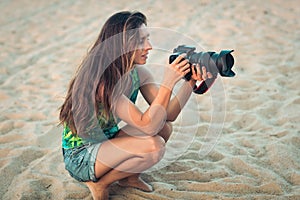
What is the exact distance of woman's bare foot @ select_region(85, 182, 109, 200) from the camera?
2150 millimetres

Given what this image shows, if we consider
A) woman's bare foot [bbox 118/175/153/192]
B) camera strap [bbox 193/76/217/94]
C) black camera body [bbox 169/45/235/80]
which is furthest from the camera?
woman's bare foot [bbox 118/175/153/192]

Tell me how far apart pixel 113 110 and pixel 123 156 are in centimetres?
24

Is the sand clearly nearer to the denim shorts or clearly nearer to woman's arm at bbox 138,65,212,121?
the denim shorts

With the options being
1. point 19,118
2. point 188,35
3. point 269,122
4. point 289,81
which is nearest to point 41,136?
point 19,118

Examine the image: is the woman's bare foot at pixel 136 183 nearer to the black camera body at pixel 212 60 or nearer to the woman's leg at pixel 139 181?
the woman's leg at pixel 139 181

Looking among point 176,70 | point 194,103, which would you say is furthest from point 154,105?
point 194,103

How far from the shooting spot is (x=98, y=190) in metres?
2.16

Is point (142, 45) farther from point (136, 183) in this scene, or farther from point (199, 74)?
point (136, 183)

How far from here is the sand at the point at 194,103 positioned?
2375mm

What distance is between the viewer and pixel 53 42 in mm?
4910

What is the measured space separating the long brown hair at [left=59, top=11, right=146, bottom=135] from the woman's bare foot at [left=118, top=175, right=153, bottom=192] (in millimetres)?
455

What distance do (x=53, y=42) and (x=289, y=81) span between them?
2772mm

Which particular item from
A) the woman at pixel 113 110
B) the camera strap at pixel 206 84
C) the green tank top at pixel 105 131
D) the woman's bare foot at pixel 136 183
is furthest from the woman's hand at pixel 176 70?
the woman's bare foot at pixel 136 183

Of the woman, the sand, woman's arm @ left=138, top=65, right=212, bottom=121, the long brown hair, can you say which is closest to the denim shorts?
the woman
